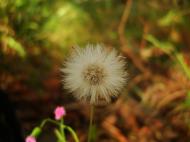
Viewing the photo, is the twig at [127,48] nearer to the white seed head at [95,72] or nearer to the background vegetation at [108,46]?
the background vegetation at [108,46]

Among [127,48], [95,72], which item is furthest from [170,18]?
[95,72]

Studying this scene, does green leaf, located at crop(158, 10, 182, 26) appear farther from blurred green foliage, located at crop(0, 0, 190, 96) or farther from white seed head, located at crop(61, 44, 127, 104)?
white seed head, located at crop(61, 44, 127, 104)

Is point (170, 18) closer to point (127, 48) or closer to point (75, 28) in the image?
point (127, 48)

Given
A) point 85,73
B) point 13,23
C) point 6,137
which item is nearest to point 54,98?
point 13,23

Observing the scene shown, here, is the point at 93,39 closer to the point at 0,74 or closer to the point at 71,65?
the point at 0,74

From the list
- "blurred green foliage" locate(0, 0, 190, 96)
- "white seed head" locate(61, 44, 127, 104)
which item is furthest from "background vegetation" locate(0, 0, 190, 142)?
"white seed head" locate(61, 44, 127, 104)

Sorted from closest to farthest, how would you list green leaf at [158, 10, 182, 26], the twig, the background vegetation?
the background vegetation
the twig
green leaf at [158, 10, 182, 26]
